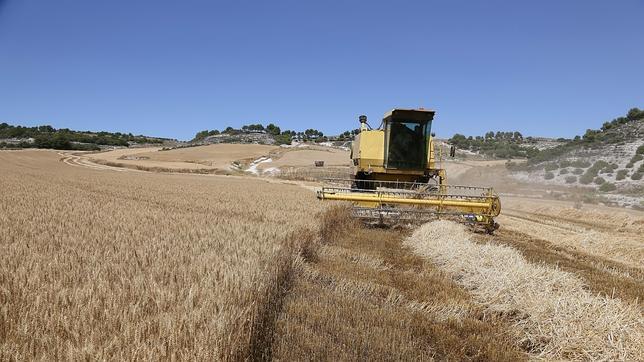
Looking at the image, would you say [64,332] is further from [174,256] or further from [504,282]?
[504,282]

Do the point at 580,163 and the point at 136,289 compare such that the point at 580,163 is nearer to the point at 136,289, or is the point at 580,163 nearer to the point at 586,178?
the point at 586,178

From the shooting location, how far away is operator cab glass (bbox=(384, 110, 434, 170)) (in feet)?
44.1

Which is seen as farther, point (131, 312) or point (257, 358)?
point (257, 358)

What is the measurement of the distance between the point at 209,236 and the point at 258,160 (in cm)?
5068

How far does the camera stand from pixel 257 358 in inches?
118

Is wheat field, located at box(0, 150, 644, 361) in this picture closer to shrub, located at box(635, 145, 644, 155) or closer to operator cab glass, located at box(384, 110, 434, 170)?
operator cab glass, located at box(384, 110, 434, 170)

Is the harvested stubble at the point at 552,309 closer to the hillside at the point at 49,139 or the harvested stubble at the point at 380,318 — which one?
the harvested stubble at the point at 380,318

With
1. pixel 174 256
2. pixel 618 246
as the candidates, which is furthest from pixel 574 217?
pixel 174 256

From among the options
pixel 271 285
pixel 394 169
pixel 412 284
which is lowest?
pixel 412 284

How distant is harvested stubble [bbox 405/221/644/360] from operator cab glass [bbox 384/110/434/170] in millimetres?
7230

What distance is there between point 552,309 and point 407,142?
31.6 ft

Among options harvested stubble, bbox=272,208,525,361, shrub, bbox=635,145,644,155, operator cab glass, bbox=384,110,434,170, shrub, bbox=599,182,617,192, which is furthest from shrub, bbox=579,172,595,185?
harvested stubble, bbox=272,208,525,361

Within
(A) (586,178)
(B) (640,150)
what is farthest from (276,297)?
(B) (640,150)

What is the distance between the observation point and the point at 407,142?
1346cm
